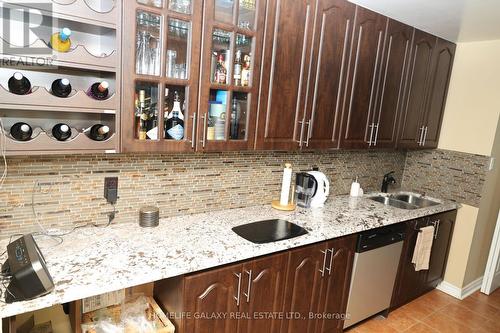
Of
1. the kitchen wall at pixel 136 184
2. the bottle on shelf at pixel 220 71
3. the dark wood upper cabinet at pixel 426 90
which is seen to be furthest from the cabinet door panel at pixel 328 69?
the dark wood upper cabinet at pixel 426 90

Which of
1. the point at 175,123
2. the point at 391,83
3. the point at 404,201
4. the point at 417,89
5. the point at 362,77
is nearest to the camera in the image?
the point at 175,123

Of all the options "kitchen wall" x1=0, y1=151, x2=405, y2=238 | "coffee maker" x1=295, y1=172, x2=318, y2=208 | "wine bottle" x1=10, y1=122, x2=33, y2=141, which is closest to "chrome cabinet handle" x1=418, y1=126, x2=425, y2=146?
"kitchen wall" x1=0, y1=151, x2=405, y2=238

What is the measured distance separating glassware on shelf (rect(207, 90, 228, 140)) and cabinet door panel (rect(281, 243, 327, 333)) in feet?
2.58

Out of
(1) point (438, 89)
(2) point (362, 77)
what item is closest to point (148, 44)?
(2) point (362, 77)

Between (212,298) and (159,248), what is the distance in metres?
Result: 0.35

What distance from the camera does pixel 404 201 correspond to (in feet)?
10.5

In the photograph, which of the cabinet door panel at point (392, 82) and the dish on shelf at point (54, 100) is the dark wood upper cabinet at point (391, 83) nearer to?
the cabinet door panel at point (392, 82)

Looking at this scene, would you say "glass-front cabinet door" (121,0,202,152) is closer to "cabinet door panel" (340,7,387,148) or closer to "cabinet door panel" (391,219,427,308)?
"cabinet door panel" (340,7,387,148)

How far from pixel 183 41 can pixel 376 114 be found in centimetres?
161

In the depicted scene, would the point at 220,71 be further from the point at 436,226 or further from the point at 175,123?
the point at 436,226

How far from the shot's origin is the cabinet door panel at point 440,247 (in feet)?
9.26

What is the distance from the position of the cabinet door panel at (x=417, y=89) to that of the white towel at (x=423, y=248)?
2.44 ft

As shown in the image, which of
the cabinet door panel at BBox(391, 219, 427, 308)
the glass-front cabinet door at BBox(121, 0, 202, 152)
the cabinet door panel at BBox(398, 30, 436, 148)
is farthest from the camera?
the cabinet door panel at BBox(398, 30, 436, 148)

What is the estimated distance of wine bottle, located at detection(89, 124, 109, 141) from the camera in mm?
1445
